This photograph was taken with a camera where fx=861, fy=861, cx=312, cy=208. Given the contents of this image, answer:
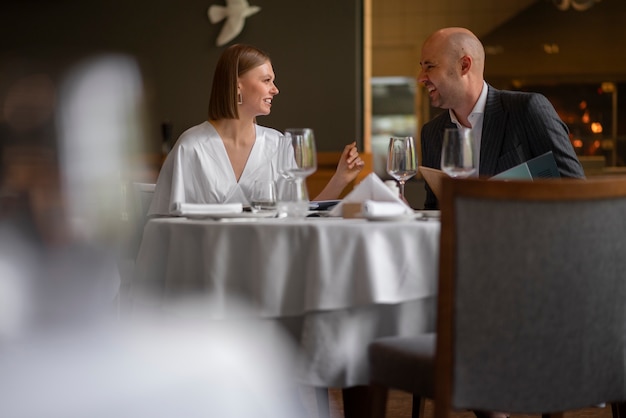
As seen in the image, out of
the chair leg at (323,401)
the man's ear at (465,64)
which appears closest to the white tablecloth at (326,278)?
the chair leg at (323,401)

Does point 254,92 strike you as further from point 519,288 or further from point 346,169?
point 519,288

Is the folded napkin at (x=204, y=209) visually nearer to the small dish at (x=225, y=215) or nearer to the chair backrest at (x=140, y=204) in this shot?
the small dish at (x=225, y=215)

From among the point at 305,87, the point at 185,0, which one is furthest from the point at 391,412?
the point at 185,0

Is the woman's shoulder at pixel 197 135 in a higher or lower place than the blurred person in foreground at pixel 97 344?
higher

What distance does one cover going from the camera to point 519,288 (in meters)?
1.60

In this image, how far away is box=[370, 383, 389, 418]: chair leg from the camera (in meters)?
→ 1.86

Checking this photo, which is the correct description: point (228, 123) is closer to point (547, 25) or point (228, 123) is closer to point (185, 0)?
point (185, 0)

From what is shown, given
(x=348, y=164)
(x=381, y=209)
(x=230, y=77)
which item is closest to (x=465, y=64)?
(x=348, y=164)

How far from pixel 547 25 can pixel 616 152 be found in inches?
46.6

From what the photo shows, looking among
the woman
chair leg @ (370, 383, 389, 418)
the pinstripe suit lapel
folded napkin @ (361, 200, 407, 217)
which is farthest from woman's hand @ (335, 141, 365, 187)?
chair leg @ (370, 383, 389, 418)

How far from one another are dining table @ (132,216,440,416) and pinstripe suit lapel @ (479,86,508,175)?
2.90ft

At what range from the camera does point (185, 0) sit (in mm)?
6625

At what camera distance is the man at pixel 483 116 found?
9.31 feet

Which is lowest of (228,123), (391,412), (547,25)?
(391,412)
